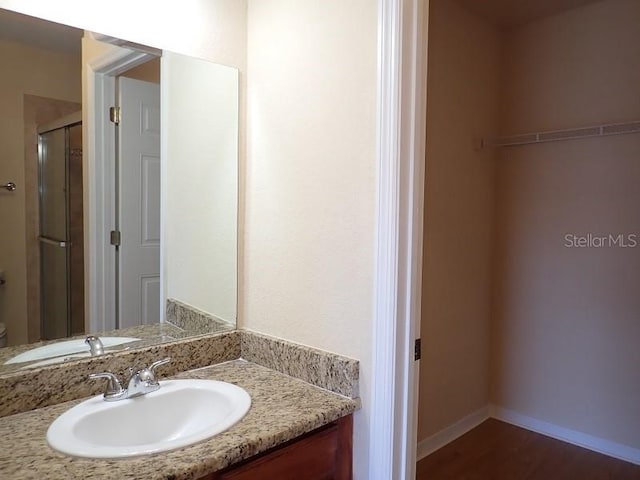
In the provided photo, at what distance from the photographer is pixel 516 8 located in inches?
102

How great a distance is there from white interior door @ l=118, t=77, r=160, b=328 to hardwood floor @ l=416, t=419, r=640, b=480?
5.83ft

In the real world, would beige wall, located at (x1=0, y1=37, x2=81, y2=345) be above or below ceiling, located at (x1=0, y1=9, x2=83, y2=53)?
below

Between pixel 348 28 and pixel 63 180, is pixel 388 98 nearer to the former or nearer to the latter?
pixel 348 28

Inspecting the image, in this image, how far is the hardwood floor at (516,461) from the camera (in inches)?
92.0

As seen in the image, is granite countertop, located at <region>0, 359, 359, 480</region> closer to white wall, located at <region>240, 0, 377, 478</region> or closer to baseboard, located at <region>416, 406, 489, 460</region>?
white wall, located at <region>240, 0, 377, 478</region>

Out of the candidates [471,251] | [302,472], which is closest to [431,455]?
[471,251]

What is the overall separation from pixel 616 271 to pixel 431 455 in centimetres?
150

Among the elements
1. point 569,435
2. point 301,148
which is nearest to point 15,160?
point 301,148

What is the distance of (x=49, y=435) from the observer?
3.17ft

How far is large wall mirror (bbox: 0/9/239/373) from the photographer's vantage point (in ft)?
3.84

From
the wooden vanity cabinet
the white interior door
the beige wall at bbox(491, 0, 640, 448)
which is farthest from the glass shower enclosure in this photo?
the beige wall at bbox(491, 0, 640, 448)

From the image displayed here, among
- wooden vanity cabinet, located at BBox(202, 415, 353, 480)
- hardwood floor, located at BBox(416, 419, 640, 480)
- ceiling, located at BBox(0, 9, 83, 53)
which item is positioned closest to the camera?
wooden vanity cabinet, located at BBox(202, 415, 353, 480)

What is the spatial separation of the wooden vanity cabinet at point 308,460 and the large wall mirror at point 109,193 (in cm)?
57

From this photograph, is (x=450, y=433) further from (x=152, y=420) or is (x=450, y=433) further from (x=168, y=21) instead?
(x=168, y=21)
